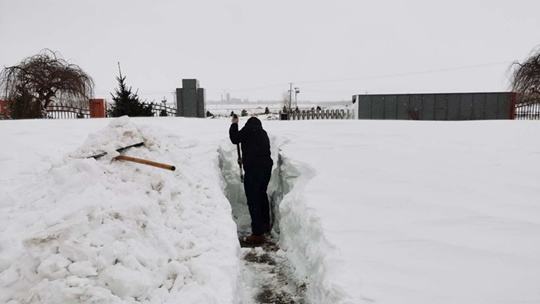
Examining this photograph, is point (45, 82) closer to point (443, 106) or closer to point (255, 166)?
point (255, 166)

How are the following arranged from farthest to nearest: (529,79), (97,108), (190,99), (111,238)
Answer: (529,79)
(97,108)
(190,99)
(111,238)

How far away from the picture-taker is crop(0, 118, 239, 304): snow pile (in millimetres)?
2648

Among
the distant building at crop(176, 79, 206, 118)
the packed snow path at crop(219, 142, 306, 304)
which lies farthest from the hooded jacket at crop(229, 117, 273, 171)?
the distant building at crop(176, 79, 206, 118)

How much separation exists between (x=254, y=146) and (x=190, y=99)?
801 centimetres

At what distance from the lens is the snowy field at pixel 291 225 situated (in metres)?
2.73

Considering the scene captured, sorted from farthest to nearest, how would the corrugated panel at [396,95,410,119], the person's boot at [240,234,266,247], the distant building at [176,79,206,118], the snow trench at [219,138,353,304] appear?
the corrugated panel at [396,95,410,119], the distant building at [176,79,206,118], the person's boot at [240,234,266,247], the snow trench at [219,138,353,304]

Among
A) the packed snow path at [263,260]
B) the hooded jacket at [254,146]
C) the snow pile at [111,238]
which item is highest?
the hooded jacket at [254,146]

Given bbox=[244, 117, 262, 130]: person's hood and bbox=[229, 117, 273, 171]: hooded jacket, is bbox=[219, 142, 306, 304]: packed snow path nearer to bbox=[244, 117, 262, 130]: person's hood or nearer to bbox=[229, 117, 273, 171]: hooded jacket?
bbox=[229, 117, 273, 171]: hooded jacket

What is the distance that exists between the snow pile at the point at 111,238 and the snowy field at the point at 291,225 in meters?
0.01

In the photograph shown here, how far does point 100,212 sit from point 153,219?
2.04 feet

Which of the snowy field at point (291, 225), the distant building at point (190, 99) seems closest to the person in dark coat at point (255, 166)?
the snowy field at point (291, 225)

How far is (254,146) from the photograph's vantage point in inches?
240


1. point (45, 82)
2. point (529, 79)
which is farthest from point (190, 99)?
point (529, 79)

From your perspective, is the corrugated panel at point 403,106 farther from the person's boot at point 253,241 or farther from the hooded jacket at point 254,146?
the person's boot at point 253,241
